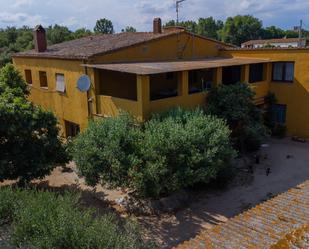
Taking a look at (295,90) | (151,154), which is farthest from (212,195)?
(295,90)

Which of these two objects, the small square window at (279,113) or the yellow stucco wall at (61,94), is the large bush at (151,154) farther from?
the small square window at (279,113)

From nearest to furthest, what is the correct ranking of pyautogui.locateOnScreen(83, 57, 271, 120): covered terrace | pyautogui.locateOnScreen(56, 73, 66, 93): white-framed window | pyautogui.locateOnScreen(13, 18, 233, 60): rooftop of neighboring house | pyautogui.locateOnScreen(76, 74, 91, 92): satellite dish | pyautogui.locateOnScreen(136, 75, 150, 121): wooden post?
1. pyautogui.locateOnScreen(136, 75, 150, 121): wooden post
2. pyautogui.locateOnScreen(83, 57, 271, 120): covered terrace
3. pyautogui.locateOnScreen(76, 74, 91, 92): satellite dish
4. pyautogui.locateOnScreen(13, 18, 233, 60): rooftop of neighboring house
5. pyautogui.locateOnScreen(56, 73, 66, 93): white-framed window

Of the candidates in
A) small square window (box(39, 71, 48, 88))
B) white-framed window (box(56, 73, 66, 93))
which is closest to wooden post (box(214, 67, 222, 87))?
white-framed window (box(56, 73, 66, 93))

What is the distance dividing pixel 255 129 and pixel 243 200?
5.99m

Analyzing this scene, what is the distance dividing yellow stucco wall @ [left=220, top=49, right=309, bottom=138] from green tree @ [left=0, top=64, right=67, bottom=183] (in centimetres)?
1746

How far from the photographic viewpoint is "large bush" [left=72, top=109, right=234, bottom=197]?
45.8 ft

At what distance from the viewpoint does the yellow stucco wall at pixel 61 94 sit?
2227 cm

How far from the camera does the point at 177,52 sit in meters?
25.2

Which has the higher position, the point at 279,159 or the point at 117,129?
the point at 117,129

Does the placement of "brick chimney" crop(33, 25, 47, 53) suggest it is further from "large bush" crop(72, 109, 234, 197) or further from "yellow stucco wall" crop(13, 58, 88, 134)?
"large bush" crop(72, 109, 234, 197)

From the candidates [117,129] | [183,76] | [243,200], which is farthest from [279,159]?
[117,129]

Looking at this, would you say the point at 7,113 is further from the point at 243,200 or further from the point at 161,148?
the point at 243,200

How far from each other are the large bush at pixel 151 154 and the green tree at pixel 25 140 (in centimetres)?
157

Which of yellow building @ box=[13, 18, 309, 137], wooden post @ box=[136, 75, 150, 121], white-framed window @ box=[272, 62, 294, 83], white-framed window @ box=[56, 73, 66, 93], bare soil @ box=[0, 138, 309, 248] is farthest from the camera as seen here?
white-framed window @ box=[272, 62, 294, 83]
